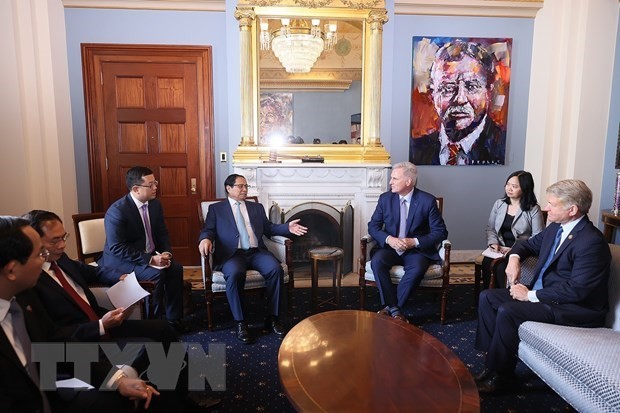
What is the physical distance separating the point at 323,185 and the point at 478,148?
191 cm

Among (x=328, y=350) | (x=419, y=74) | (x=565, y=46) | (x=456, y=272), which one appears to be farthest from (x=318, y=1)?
(x=328, y=350)

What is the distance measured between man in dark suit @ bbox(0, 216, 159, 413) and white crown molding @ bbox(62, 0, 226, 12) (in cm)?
361

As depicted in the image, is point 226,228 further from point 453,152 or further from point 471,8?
point 471,8

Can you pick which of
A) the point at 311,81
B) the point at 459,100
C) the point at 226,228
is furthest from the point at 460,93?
the point at 226,228

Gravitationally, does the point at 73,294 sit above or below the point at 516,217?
below

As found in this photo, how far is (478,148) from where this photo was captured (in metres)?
4.71

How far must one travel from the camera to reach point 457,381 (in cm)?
167

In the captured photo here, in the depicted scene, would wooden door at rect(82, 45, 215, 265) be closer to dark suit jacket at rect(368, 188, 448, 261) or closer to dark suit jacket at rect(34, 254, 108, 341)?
dark suit jacket at rect(368, 188, 448, 261)

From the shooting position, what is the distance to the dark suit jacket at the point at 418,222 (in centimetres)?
332

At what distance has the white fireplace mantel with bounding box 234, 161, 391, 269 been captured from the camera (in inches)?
168

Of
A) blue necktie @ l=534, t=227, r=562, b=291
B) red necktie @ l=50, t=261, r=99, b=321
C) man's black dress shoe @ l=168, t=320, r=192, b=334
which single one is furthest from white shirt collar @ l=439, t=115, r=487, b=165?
red necktie @ l=50, t=261, r=99, b=321

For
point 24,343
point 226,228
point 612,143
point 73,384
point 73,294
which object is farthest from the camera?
point 612,143

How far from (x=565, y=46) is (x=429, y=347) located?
12.9ft

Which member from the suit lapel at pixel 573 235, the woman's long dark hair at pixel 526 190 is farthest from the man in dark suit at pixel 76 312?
the woman's long dark hair at pixel 526 190
